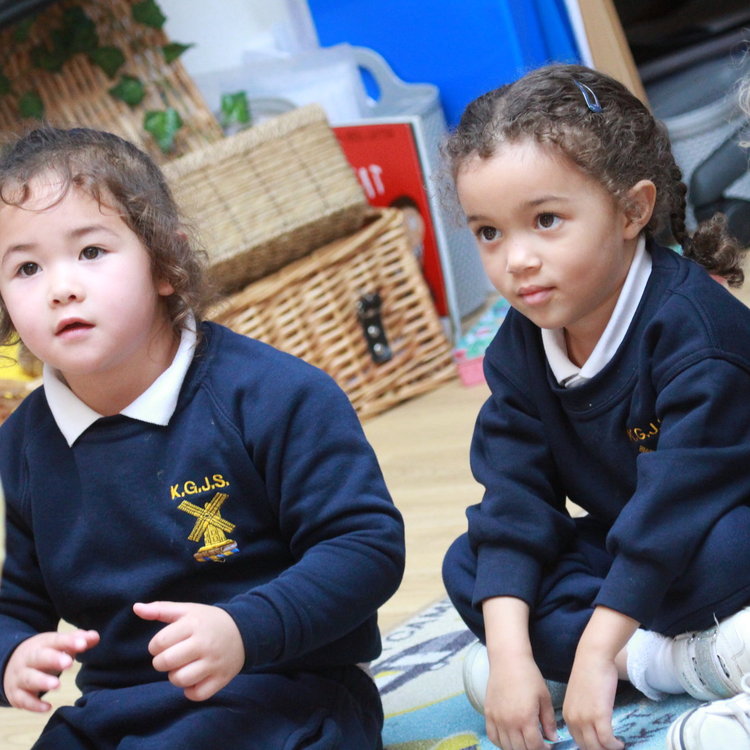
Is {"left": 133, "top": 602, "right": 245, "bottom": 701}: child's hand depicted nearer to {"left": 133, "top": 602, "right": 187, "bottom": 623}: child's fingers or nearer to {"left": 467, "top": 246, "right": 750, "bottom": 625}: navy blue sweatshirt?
{"left": 133, "top": 602, "right": 187, "bottom": 623}: child's fingers

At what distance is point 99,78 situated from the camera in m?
2.61

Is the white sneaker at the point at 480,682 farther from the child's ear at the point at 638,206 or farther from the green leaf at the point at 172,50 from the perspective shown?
the green leaf at the point at 172,50

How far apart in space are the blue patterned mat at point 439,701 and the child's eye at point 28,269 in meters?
0.50

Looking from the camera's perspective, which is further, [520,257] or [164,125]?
[164,125]

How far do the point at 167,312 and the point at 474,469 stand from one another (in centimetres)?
30

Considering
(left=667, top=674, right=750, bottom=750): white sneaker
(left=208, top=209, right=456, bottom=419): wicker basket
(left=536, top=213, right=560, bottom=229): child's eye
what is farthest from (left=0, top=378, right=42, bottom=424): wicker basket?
(left=667, top=674, right=750, bottom=750): white sneaker

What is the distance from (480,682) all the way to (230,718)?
0.72ft

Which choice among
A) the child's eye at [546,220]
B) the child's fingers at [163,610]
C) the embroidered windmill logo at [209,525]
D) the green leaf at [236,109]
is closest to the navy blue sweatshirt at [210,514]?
the embroidered windmill logo at [209,525]

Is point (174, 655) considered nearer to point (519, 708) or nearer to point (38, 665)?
point (38, 665)

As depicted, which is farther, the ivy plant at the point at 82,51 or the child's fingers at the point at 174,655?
the ivy plant at the point at 82,51

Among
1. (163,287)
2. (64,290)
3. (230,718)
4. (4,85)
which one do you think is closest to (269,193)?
(4,85)

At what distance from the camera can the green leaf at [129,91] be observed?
257 centimetres

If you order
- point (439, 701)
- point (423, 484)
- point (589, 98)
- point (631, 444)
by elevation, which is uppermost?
point (589, 98)

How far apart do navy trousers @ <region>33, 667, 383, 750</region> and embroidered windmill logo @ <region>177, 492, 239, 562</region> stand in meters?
0.11
